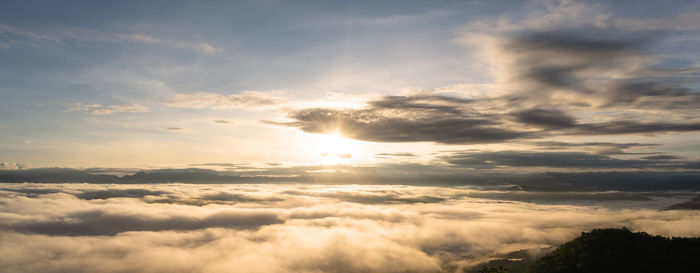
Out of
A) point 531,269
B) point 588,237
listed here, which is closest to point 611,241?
point 588,237

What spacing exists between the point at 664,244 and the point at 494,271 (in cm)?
4596

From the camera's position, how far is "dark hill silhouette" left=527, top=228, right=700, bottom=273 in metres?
91.4

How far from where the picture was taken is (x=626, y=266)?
97.2 m

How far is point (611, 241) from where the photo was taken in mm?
105750

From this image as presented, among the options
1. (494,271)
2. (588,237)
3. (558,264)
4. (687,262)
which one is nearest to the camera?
(687,262)

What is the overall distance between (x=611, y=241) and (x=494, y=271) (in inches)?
1504

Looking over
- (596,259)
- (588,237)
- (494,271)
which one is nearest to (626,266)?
(596,259)

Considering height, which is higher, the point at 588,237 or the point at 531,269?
the point at 588,237

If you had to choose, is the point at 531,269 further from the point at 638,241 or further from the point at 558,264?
the point at 638,241

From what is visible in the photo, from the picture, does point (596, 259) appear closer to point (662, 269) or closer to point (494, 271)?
point (662, 269)

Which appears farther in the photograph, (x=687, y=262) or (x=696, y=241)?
(x=696, y=241)

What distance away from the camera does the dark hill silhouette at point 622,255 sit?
91375mm

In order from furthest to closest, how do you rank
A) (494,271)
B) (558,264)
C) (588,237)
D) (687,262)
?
(588,237) → (558,264) → (494,271) → (687,262)

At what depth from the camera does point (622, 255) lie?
100812mm
